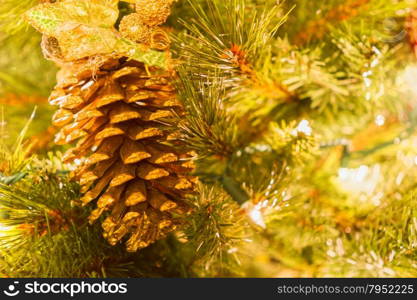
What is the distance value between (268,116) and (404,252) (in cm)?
23

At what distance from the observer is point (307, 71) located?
451mm

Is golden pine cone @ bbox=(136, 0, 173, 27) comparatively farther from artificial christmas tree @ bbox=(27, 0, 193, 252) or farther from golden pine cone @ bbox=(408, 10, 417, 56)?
golden pine cone @ bbox=(408, 10, 417, 56)

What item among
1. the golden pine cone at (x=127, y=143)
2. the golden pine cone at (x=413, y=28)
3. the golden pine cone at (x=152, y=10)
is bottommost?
the golden pine cone at (x=127, y=143)

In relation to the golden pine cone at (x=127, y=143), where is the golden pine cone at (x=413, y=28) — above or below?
above

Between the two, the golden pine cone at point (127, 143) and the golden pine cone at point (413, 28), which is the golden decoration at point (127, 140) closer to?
the golden pine cone at point (127, 143)

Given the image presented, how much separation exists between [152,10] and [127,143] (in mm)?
114

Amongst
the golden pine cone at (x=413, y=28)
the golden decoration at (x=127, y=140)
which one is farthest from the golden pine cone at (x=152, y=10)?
the golden pine cone at (x=413, y=28)

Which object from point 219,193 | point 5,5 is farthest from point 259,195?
point 5,5

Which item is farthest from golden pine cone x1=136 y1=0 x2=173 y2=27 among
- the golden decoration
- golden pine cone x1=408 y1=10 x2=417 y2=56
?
golden pine cone x1=408 y1=10 x2=417 y2=56

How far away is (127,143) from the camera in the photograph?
1.19ft

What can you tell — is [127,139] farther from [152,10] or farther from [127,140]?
[152,10]

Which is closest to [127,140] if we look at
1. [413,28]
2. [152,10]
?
[152,10]

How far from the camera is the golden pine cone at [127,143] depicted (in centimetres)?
35

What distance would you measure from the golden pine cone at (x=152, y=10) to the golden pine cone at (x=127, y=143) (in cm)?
4
